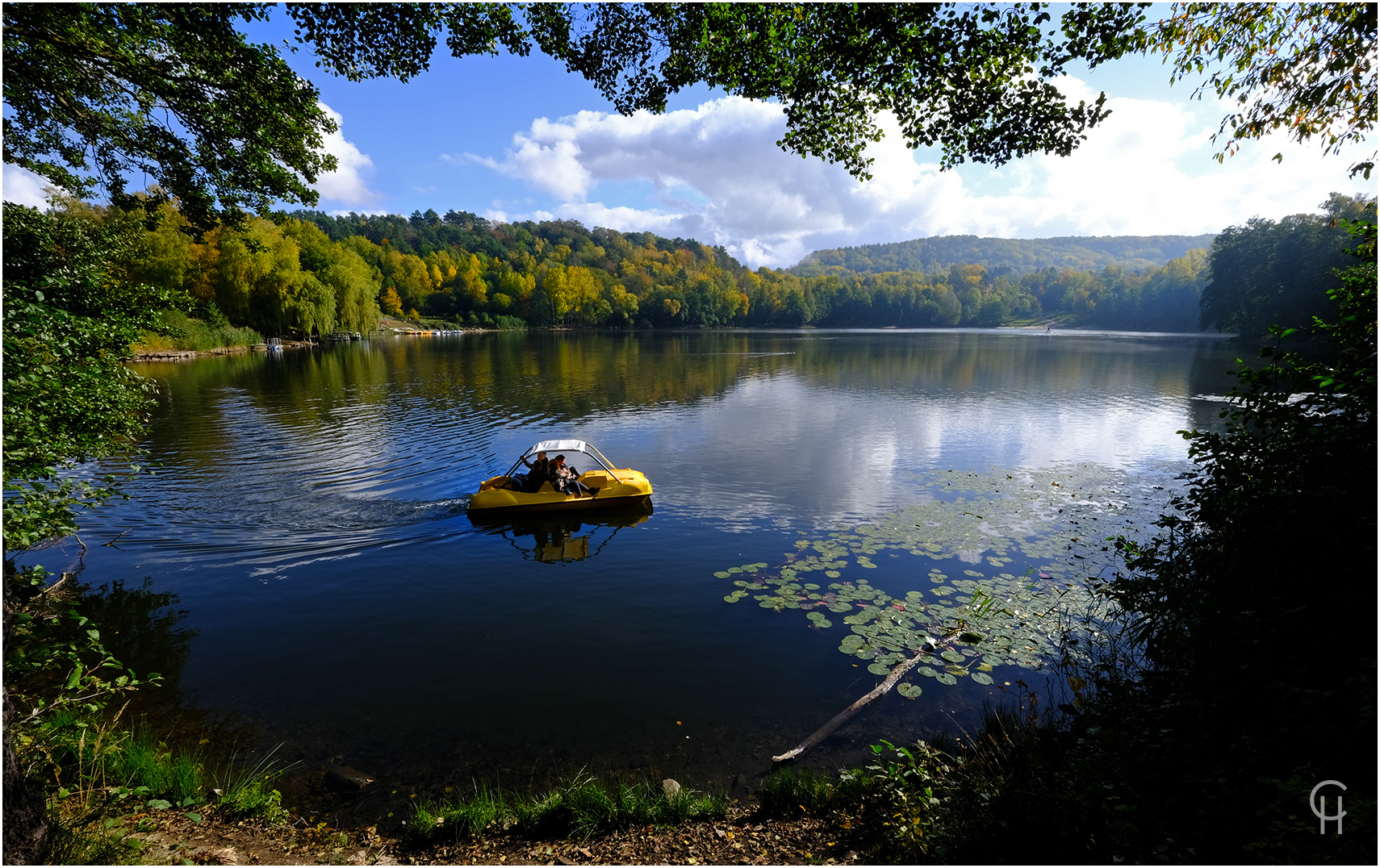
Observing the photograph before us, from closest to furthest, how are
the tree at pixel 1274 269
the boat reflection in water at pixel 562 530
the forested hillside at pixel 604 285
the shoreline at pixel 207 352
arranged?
the boat reflection in water at pixel 562 530
the shoreline at pixel 207 352
the tree at pixel 1274 269
the forested hillside at pixel 604 285

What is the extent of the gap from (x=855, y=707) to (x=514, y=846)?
425 cm

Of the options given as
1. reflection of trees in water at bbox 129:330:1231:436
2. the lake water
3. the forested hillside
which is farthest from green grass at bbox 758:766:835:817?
reflection of trees in water at bbox 129:330:1231:436

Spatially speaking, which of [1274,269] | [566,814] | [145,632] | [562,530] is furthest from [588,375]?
[1274,269]

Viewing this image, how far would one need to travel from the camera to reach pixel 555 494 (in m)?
14.8

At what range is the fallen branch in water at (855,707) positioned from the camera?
689cm

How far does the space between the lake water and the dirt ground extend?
50.4 inches

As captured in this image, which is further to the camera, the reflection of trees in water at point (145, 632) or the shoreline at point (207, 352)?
the shoreline at point (207, 352)

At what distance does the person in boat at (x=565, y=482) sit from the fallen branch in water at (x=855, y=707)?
29.0ft

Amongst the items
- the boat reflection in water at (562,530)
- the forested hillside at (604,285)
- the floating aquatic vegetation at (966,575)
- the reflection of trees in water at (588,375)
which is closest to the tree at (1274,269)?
the forested hillside at (604,285)

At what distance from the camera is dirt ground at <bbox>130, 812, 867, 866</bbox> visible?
191 inches

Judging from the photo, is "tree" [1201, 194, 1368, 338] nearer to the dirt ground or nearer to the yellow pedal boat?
the yellow pedal boat

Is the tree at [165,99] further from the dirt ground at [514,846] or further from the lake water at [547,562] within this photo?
the dirt ground at [514,846]

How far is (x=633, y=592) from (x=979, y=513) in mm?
8874

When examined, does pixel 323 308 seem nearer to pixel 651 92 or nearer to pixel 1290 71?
pixel 651 92
